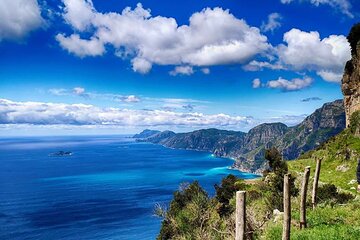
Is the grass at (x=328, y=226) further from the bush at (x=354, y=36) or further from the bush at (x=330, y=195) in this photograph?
the bush at (x=354, y=36)

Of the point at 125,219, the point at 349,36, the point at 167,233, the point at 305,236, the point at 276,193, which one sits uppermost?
the point at 349,36

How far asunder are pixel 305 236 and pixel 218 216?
167 ft

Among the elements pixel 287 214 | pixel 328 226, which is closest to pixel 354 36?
pixel 328 226

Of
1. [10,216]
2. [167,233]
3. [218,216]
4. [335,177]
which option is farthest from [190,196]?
[10,216]

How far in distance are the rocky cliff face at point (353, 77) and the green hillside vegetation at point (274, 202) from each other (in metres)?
13.2

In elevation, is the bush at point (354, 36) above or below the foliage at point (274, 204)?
above

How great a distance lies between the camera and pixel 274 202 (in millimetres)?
54625

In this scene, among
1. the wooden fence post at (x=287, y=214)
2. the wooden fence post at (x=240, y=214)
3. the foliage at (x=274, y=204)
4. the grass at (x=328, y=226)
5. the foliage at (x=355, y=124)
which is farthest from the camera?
the foliage at (x=355, y=124)

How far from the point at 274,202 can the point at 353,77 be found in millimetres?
74856

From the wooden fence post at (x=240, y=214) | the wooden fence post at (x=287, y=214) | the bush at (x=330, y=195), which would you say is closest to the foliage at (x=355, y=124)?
the bush at (x=330, y=195)

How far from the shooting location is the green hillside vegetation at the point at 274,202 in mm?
27328

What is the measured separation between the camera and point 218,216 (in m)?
70.9

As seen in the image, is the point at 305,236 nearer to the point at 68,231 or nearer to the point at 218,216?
the point at 218,216

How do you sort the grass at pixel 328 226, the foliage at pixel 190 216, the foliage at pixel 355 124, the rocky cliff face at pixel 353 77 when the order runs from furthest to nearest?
the rocky cliff face at pixel 353 77 → the foliage at pixel 355 124 → the foliage at pixel 190 216 → the grass at pixel 328 226
